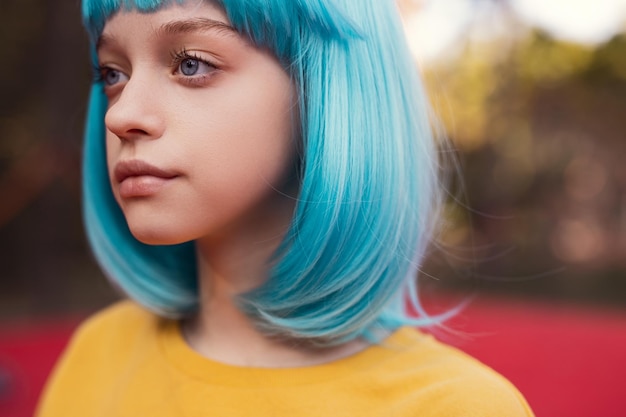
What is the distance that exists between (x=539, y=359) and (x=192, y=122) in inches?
82.7

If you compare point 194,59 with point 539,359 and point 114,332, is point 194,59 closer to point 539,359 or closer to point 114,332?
point 114,332

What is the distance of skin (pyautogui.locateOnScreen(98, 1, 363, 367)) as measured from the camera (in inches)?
33.6

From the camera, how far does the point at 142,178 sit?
0.87m

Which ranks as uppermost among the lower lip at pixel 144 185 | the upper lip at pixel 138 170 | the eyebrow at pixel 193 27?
the eyebrow at pixel 193 27

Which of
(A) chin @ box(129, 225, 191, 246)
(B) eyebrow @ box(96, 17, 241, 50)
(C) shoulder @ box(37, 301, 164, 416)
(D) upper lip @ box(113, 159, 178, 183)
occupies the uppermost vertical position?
(B) eyebrow @ box(96, 17, 241, 50)

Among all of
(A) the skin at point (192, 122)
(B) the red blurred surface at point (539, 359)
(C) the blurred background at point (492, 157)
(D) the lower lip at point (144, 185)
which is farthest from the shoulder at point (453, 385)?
(C) the blurred background at point (492, 157)

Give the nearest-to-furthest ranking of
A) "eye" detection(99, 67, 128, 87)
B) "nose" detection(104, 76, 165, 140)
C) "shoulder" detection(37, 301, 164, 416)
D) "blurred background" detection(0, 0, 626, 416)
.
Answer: "nose" detection(104, 76, 165, 140) < "eye" detection(99, 67, 128, 87) < "shoulder" detection(37, 301, 164, 416) < "blurred background" detection(0, 0, 626, 416)

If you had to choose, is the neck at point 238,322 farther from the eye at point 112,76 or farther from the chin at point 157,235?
the eye at point 112,76

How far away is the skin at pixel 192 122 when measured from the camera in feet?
2.80


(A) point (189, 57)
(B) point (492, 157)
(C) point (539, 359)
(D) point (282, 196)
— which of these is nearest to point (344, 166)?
(D) point (282, 196)

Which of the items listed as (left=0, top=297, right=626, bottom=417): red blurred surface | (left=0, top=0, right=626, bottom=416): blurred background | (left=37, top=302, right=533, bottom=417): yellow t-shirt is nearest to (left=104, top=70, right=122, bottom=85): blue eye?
(left=37, top=302, right=533, bottom=417): yellow t-shirt

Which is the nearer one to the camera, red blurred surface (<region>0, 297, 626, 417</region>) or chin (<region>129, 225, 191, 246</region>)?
chin (<region>129, 225, 191, 246</region>)

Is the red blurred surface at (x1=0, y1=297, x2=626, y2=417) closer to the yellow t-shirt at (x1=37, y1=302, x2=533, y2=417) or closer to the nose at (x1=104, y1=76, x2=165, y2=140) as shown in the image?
the yellow t-shirt at (x1=37, y1=302, x2=533, y2=417)

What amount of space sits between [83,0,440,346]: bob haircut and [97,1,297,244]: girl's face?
27 mm
